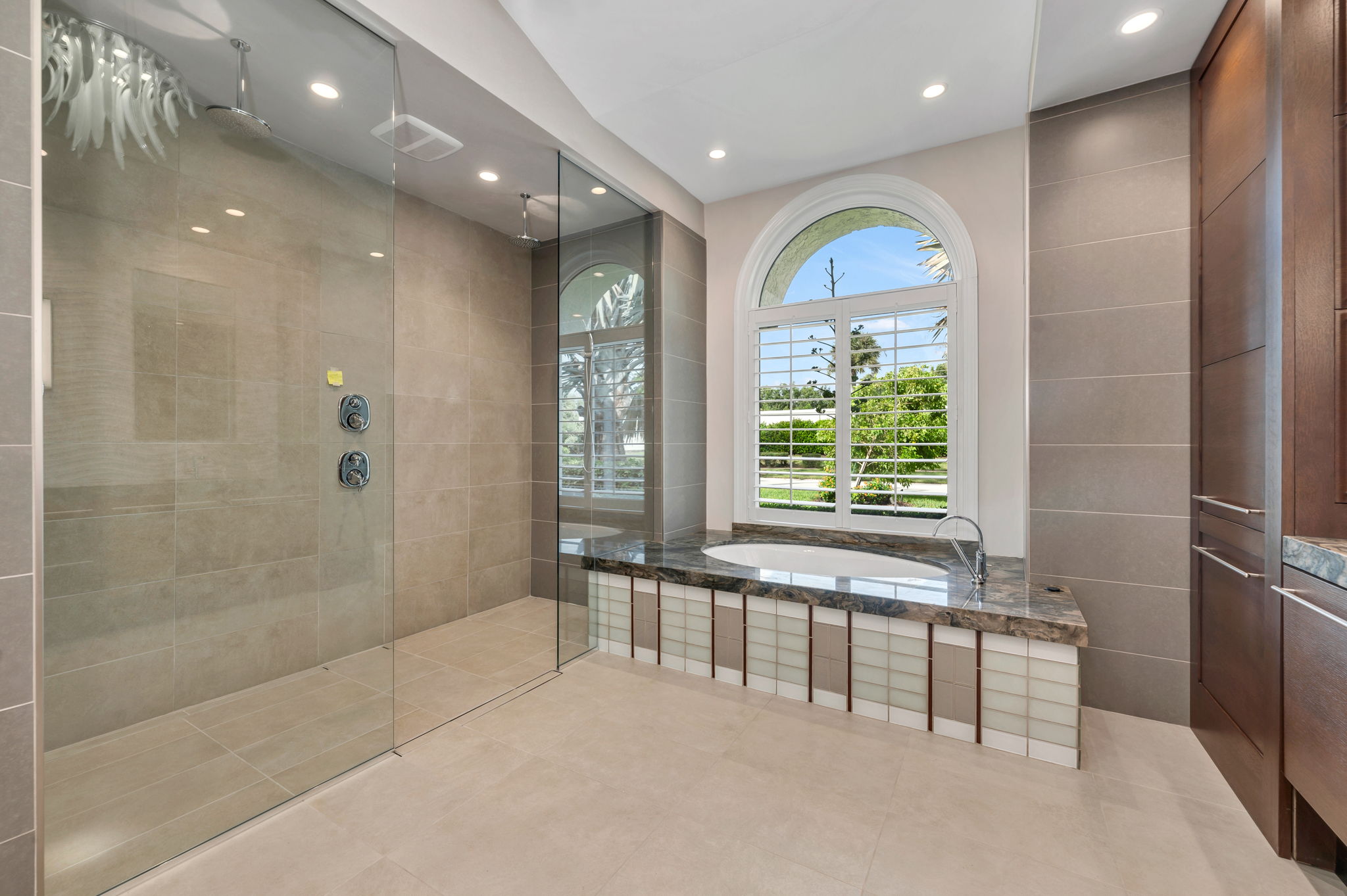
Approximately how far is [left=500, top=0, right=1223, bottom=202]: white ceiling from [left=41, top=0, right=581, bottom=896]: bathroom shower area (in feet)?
1.82

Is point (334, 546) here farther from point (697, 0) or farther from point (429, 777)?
point (697, 0)

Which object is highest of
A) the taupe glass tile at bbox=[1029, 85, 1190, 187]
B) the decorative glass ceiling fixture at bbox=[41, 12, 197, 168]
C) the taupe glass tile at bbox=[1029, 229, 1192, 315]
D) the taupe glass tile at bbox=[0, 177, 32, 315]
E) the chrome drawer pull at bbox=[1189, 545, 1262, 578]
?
the taupe glass tile at bbox=[1029, 85, 1190, 187]

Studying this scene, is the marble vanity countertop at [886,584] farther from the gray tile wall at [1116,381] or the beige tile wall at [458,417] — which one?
the beige tile wall at [458,417]

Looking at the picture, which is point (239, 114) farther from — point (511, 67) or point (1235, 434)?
point (1235, 434)

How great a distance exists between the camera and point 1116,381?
7.62 ft

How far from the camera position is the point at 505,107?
7.59ft

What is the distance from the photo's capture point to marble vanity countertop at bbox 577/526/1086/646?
2029mm

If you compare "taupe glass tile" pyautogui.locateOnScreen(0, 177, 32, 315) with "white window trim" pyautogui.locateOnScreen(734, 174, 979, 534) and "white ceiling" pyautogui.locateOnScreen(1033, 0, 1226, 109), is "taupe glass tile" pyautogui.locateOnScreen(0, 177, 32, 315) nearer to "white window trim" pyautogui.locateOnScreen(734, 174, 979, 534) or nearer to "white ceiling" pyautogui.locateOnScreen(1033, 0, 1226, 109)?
"white ceiling" pyautogui.locateOnScreen(1033, 0, 1226, 109)

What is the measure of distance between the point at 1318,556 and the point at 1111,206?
1.66 metres

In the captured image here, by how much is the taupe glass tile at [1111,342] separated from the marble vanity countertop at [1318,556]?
1.03 meters

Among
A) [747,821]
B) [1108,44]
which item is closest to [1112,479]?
[1108,44]

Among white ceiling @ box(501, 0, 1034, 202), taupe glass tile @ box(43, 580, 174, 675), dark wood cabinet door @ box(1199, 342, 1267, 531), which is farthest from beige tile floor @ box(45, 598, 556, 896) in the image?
dark wood cabinet door @ box(1199, 342, 1267, 531)

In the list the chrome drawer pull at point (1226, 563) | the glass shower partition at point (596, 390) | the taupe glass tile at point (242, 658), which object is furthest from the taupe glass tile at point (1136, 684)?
the taupe glass tile at point (242, 658)

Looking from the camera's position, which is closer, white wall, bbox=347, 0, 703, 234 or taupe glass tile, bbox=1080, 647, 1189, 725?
white wall, bbox=347, 0, 703, 234
